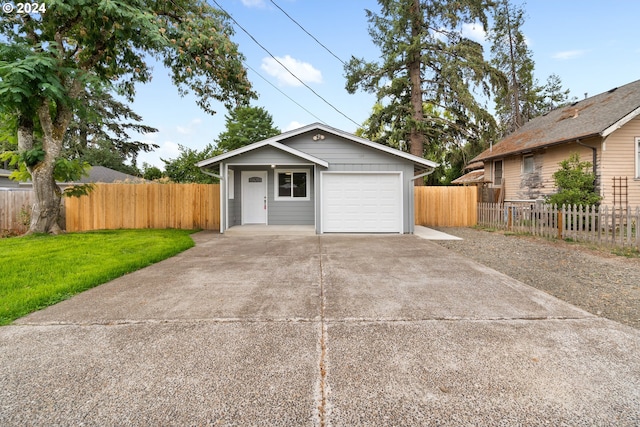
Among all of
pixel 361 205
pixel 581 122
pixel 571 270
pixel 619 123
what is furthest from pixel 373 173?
pixel 581 122

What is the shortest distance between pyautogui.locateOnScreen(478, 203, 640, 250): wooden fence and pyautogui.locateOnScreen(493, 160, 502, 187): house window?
17.4ft

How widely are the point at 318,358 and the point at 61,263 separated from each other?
18.6 ft

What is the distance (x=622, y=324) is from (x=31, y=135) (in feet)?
47.2

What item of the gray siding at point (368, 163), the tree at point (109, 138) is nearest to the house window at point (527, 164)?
the gray siding at point (368, 163)

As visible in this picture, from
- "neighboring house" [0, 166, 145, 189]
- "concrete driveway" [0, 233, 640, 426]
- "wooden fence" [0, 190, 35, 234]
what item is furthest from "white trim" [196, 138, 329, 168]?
"neighboring house" [0, 166, 145, 189]

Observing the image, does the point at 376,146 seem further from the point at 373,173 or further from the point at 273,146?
the point at 273,146

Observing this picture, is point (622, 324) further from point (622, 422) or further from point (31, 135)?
point (31, 135)

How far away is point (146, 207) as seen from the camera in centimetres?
1229

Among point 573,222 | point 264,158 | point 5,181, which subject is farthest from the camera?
point 5,181

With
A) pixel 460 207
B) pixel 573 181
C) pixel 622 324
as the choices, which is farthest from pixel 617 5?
pixel 622 324

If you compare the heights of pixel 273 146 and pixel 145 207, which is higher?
pixel 273 146

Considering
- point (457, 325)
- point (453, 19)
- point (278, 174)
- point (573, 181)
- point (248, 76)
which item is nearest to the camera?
point (457, 325)

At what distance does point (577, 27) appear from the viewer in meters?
14.4

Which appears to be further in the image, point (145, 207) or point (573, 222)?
point (145, 207)
